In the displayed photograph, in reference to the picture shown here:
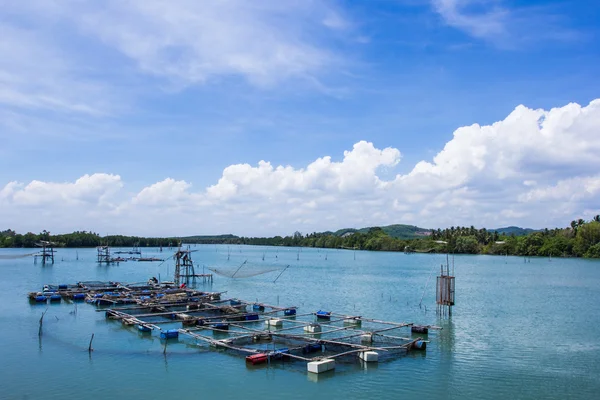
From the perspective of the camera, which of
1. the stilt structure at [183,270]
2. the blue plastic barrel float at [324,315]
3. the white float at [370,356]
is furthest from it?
the stilt structure at [183,270]

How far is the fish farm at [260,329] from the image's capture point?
81.5 ft

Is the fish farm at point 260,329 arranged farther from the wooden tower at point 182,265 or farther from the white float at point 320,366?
the wooden tower at point 182,265

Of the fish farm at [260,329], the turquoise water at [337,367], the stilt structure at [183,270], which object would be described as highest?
the stilt structure at [183,270]

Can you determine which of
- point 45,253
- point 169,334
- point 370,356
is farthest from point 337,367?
point 45,253

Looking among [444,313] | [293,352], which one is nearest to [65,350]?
[293,352]

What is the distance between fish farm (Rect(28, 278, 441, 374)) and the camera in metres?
24.8

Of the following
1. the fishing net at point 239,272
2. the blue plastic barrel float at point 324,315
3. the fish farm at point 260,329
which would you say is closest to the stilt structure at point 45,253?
the fishing net at point 239,272

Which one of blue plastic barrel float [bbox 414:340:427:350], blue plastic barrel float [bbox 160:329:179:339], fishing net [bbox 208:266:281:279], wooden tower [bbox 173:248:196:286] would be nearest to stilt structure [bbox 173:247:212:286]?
wooden tower [bbox 173:248:196:286]

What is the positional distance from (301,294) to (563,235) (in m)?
124

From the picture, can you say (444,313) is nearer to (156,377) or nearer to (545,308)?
(545,308)

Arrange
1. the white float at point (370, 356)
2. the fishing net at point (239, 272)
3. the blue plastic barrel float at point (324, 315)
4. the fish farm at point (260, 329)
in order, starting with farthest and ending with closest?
the fishing net at point (239, 272) < the blue plastic barrel float at point (324, 315) < the fish farm at point (260, 329) < the white float at point (370, 356)

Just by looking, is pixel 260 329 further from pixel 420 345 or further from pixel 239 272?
pixel 239 272

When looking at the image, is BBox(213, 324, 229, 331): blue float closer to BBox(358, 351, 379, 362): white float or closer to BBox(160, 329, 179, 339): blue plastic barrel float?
BBox(160, 329, 179, 339): blue plastic barrel float

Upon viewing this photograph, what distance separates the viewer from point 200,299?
146ft
